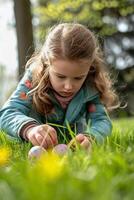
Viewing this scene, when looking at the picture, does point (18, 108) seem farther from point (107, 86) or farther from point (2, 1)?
point (2, 1)

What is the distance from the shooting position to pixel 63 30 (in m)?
3.31

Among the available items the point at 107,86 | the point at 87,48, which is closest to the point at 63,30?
the point at 87,48

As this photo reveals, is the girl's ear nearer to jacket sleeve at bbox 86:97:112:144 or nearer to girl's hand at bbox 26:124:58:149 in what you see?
jacket sleeve at bbox 86:97:112:144

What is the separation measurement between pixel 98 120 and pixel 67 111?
0.21 meters

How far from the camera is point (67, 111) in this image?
11.2 feet

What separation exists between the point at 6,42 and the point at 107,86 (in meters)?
15.2

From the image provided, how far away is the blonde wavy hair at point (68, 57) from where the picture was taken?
3131 millimetres

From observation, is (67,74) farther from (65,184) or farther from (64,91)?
(65,184)

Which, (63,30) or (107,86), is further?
(107,86)

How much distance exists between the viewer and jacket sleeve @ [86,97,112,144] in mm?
3129

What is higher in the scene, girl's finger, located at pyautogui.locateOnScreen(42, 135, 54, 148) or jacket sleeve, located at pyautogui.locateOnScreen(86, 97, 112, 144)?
girl's finger, located at pyautogui.locateOnScreen(42, 135, 54, 148)

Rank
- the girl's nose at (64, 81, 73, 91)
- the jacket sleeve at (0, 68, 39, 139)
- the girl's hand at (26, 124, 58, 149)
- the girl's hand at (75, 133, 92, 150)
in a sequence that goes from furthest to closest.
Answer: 1. the jacket sleeve at (0, 68, 39, 139)
2. the girl's nose at (64, 81, 73, 91)
3. the girl's hand at (26, 124, 58, 149)
4. the girl's hand at (75, 133, 92, 150)

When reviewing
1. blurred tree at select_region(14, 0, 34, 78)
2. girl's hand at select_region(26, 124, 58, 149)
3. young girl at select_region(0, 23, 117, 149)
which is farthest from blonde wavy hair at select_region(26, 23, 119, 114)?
blurred tree at select_region(14, 0, 34, 78)

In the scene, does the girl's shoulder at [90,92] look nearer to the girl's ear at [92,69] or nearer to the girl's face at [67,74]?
the girl's ear at [92,69]
